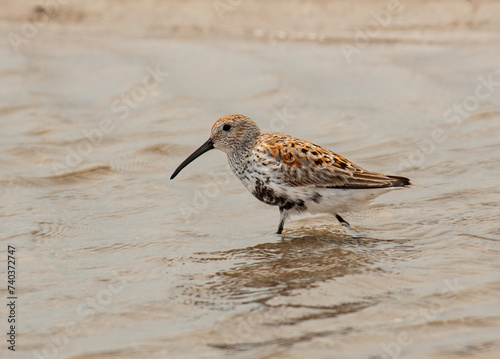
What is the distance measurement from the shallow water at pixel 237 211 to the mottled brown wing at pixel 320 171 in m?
0.61

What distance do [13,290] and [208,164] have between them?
5167 millimetres

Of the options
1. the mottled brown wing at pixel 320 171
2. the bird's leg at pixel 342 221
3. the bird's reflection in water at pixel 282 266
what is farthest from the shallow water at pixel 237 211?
the mottled brown wing at pixel 320 171

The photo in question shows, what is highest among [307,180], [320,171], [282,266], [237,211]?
[320,171]

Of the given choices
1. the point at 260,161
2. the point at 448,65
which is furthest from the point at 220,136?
the point at 448,65

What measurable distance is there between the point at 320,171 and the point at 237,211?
167 centimetres

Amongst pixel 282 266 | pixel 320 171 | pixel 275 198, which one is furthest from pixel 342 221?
pixel 282 266

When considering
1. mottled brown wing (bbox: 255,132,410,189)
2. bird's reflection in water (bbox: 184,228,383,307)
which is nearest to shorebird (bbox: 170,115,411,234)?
mottled brown wing (bbox: 255,132,410,189)

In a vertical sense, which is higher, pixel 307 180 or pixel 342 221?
pixel 307 180

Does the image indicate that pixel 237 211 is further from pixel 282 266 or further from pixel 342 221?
pixel 282 266

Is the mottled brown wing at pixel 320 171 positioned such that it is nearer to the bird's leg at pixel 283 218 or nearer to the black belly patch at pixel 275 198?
the black belly patch at pixel 275 198

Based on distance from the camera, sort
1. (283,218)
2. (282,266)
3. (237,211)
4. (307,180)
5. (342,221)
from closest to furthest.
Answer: (282,266)
(307,180)
(283,218)
(342,221)
(237,211)

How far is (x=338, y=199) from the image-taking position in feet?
29.8

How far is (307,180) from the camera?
9117mm

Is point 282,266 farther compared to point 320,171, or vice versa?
point 320,171
